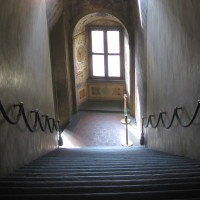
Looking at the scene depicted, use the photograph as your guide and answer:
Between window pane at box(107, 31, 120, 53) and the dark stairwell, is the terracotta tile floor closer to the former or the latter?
window pane at box(107, 31, 120, 53)

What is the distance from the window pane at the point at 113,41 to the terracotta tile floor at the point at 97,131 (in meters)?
3.02

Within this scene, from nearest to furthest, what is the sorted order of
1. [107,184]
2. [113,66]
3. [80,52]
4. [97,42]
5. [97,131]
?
[107,184], [97,131], [80,52], [97,42], [113,66]

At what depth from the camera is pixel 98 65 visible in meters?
13.9

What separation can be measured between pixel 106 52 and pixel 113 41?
57 cm

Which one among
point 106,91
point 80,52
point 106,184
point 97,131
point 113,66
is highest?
point 80,52

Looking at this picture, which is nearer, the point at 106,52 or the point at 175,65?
the point at 175,65

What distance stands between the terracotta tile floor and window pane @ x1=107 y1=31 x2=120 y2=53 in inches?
119

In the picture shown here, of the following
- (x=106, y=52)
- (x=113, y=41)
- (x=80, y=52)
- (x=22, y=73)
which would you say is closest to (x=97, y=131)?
(x=80, y=52)

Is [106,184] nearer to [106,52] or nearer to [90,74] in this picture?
[106,52]

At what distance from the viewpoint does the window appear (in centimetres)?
1339

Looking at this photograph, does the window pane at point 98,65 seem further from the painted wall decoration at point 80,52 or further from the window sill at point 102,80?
the painted wall decoration at point 80,52

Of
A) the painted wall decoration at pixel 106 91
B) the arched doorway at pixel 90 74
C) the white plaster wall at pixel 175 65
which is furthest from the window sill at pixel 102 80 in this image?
the white plaster wall at pixel 175 65

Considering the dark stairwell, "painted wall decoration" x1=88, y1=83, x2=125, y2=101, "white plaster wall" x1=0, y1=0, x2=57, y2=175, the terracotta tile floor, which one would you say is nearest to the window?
"painted wall decoration" x1=88, y1=83, x2=125, y2=101

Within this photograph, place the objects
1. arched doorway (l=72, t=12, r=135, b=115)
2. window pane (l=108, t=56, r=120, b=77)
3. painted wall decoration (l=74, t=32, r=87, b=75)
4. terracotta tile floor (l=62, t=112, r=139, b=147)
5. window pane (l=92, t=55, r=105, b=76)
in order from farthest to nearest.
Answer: window pane (l=92, t=55, r=105, b=76)
window pane (l=108, t=56, r=120, b=77)
arched doorway (l=72, t=12, r=135, b=115)
painted wall decoration (l=74, t=32, r=87, b=75)
terracotta tile floor (l=62, t=112, r=139, b=147)
